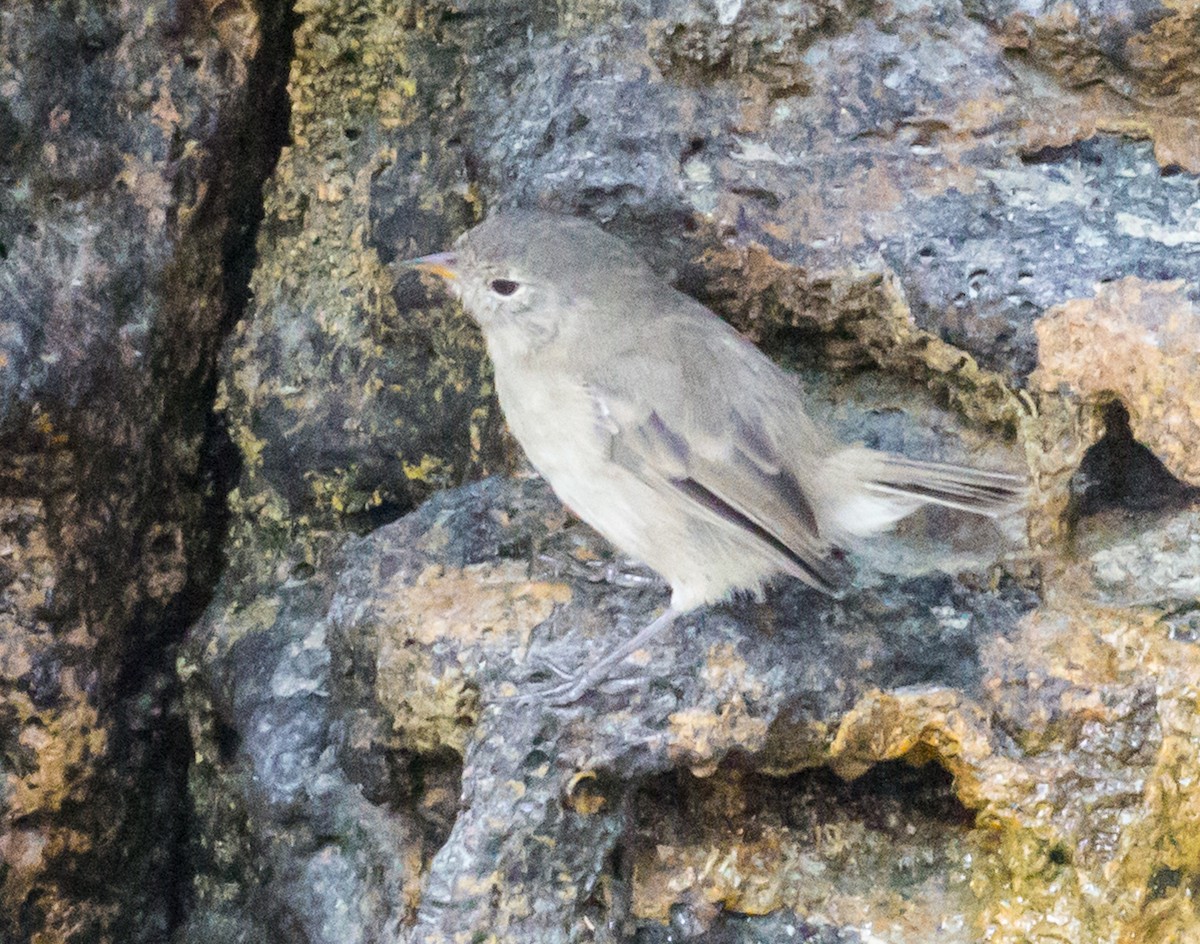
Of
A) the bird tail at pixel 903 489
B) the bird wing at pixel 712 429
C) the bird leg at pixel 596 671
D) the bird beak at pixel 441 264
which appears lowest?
the bird leg at pixel 596 671

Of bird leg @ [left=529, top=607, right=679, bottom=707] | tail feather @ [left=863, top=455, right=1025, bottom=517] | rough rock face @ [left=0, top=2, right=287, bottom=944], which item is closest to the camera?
bird leg @ [left=529, top=607, right=679, bottom=707]

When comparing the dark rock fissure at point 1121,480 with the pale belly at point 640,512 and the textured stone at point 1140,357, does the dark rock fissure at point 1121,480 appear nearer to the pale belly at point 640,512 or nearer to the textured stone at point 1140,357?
the textured stone at point 1140,357

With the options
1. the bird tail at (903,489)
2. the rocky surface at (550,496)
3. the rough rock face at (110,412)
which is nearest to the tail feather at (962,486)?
the bird tail at (903,489)

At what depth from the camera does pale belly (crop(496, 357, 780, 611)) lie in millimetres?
3582

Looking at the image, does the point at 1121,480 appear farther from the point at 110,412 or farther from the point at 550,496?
the point at 110,412

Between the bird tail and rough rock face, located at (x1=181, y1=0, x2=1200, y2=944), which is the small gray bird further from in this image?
rough rock face, located at (x1=181, y1=0, x2=1200, y2=944)

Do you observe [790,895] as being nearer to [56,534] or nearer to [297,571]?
[297,571]

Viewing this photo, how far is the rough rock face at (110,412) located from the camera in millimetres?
3641

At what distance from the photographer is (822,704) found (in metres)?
3.42

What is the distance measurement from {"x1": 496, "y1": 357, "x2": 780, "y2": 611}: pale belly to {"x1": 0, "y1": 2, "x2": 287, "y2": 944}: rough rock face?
115 centimetres

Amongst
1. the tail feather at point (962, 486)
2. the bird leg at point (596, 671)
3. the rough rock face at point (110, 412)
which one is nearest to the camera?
the bird leg at point (596, 671)

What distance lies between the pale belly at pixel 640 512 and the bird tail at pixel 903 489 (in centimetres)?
31

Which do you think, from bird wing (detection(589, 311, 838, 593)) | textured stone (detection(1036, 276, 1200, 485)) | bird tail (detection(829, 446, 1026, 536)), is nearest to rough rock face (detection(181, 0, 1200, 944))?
textured stone (detection(1036, 276, 1200, 485))

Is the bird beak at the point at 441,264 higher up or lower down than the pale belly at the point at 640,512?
higher up
